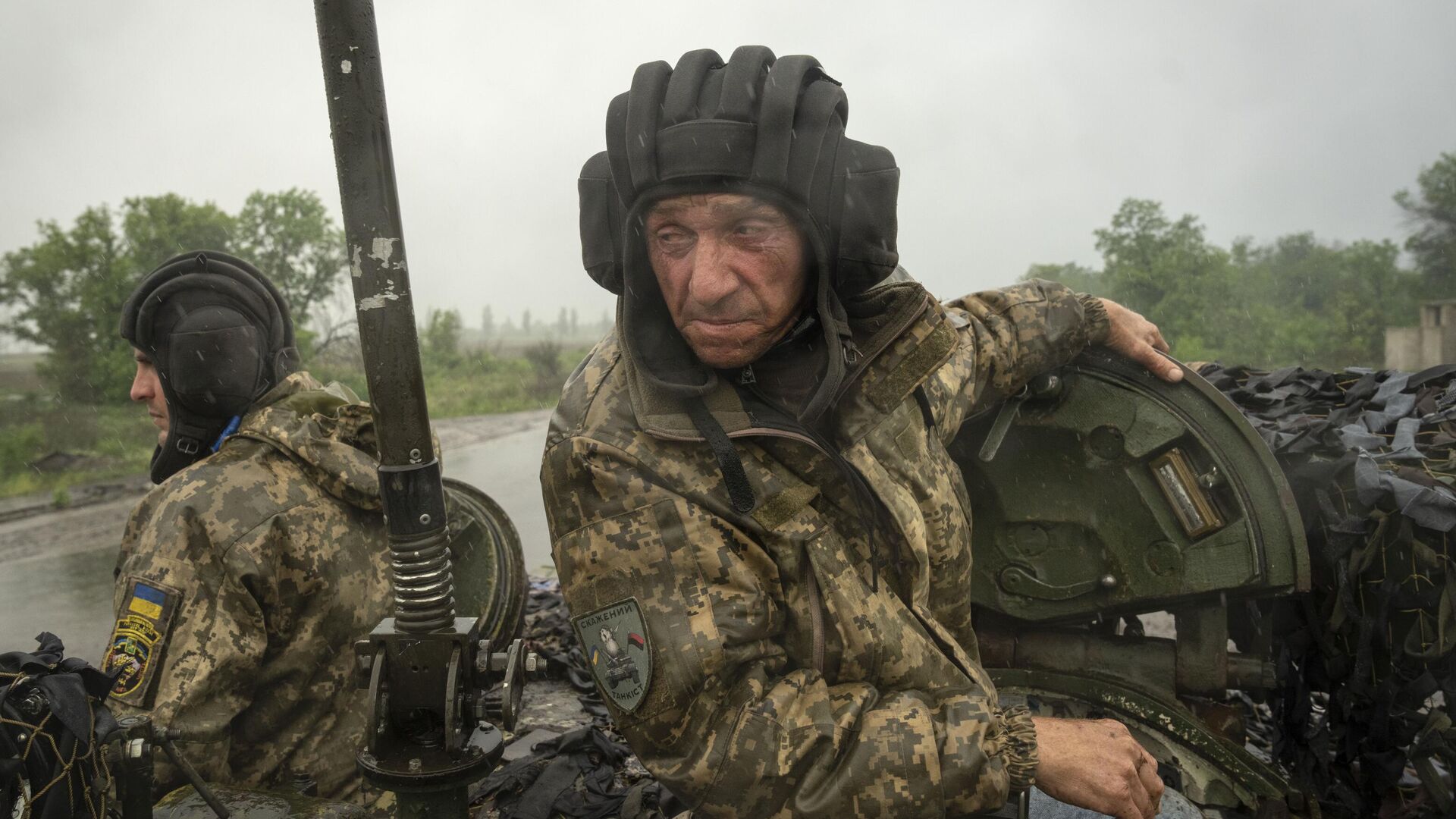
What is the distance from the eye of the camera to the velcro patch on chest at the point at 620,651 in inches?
78.2

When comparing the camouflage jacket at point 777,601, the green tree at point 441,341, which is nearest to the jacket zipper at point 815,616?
the camouflage jacket at point 777,601

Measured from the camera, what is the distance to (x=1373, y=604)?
3021 mm

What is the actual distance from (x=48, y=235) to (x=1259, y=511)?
60.5 ft

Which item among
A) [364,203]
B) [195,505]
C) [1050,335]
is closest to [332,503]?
[195,505]

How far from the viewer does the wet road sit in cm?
632

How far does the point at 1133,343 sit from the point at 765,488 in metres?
1.78

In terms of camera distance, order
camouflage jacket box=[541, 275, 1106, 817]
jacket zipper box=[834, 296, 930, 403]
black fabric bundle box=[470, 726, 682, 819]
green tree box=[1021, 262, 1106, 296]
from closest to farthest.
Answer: camouflage jacket box=[541, 275, 1106, 817] < jacket zipper box=[834, 296, 930, 403] < black fabric bundle box=[470, 726, 682, 819] < green tree box=[1021, 262, 1106, 296]

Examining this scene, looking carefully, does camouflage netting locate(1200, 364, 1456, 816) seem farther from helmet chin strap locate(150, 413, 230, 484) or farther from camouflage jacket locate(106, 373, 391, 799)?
helmet chin strap locate(150, 413, 230, 484)

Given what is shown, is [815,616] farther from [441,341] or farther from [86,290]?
[441,341]

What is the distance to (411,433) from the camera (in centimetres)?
201

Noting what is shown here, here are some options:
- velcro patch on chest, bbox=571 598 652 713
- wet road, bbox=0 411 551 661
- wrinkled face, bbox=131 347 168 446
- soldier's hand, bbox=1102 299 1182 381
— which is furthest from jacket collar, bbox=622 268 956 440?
wet road, bbox=0 411 551 661

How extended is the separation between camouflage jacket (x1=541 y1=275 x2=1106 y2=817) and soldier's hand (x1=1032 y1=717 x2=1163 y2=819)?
0.09 meters

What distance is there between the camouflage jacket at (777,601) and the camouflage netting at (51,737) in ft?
3.74

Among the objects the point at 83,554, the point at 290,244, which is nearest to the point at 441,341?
the point at 290,244
